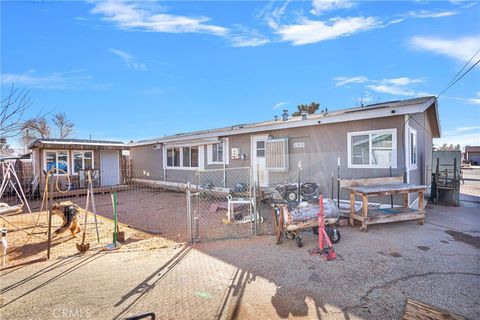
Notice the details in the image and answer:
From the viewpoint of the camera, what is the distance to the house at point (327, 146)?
20.5 feet

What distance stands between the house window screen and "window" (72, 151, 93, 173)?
10.7 m

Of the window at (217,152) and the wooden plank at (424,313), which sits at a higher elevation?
the window at (217,152)

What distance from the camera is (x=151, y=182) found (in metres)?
14.5

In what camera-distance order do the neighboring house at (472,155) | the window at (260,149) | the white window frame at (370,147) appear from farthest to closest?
the neighboring house at (472,155) → the window at (260,149) → the white window frame at (370,147)

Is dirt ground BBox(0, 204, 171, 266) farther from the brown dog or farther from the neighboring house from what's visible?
the neighboring house

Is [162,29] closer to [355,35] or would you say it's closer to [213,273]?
A: [355,35]

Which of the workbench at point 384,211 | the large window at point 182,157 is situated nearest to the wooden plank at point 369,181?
the workbench at point 384,211

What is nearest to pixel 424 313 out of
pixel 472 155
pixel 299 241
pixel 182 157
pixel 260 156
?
pixel 299 241

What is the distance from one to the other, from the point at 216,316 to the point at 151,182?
43.4 ft

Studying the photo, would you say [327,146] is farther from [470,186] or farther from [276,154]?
[470,186]

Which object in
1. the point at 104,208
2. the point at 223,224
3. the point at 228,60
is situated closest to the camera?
the point at 223,224

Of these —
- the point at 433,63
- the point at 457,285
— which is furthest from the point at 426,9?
the point at 457,285

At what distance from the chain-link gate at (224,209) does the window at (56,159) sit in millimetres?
7449

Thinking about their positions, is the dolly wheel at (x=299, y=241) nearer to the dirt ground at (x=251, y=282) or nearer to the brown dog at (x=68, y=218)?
the dirt ground at (x=251, y=282)
